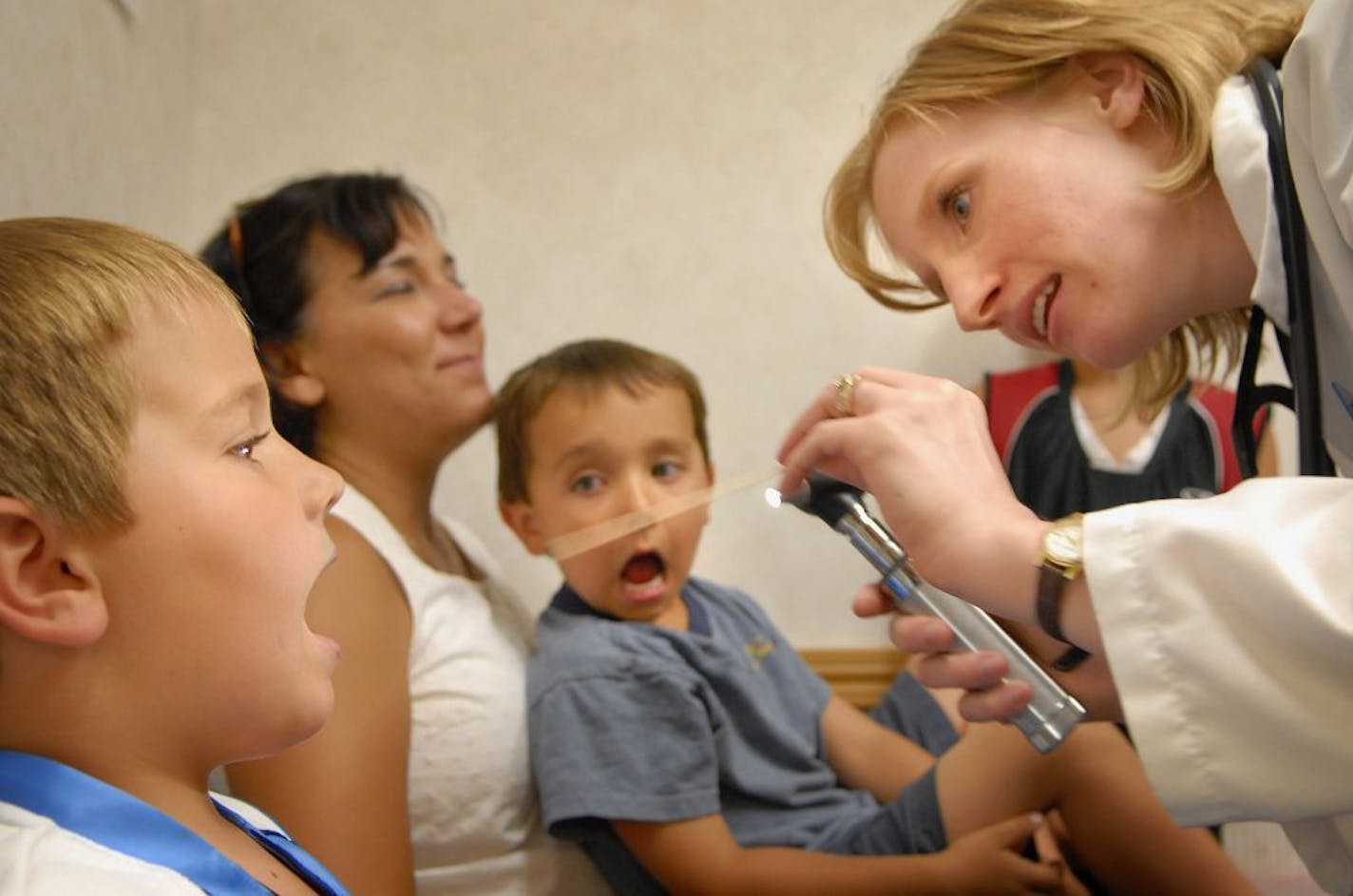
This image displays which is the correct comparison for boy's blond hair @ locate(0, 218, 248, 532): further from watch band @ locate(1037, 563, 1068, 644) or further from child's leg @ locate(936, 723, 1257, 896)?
child's leg @ locate(936, 723, 1257, 896)

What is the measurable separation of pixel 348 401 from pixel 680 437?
1.09 feet

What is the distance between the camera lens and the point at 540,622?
1223 millimetres

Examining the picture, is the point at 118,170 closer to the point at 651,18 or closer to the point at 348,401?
the point at 348,401

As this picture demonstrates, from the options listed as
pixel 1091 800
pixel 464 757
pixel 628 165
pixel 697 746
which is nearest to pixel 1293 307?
pixel 1091 800

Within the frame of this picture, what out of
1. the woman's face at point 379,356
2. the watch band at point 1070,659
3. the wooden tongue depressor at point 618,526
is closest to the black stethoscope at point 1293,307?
the watch band at point 1070,659

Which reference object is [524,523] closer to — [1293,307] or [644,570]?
[644,570]

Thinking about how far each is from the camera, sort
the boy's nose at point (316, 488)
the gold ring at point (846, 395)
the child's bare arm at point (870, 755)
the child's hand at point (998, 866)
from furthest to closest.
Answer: the child's bare arm at point (870, 755), the child's hand at point (998, 866), the gold ring at point (846, 395), the boy's nose at point (316, 488)

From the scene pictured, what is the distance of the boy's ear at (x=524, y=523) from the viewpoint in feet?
4.18

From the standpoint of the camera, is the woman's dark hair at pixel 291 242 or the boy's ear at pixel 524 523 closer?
the woman's dark hair at pixel 291 242

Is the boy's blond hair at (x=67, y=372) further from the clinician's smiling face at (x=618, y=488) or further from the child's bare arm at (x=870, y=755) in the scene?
the child's bare arm at (x=870, y=755)

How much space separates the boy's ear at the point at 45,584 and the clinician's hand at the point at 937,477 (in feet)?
1.32

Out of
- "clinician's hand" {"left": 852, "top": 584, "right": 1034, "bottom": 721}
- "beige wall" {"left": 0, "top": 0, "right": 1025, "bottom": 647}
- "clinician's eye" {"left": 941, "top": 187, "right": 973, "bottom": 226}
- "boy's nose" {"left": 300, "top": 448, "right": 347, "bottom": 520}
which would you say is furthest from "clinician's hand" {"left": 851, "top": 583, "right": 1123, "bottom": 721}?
"beige wall" {"left": 0, "top": 0, "right": 1025, "bottom": 647}

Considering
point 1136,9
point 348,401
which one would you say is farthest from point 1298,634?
point 348,401

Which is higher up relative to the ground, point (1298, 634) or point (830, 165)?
point (830, 165)
